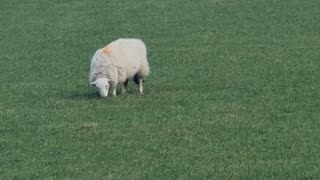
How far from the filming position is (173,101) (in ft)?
44.1

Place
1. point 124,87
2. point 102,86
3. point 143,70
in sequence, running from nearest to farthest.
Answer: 1. point 102,86
2. point 143,70
3. point 124,87

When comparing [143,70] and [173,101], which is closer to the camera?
[173,101]

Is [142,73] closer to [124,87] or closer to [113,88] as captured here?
[124,87]

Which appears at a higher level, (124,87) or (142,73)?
(142,73)

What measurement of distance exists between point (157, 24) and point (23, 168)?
13.8 meters

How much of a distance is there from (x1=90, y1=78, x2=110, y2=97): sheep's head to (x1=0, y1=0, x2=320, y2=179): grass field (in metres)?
0.21

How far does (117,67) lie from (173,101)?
116 centimetres

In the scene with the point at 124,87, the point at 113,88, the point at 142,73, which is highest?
the point at 142,73

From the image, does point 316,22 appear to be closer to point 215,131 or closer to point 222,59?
point 222,59

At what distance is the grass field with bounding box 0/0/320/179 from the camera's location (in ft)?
32.2

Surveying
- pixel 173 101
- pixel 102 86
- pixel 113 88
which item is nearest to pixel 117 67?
pixel 113 88

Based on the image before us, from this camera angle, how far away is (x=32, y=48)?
1995cm

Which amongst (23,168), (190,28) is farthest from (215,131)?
(190,28)

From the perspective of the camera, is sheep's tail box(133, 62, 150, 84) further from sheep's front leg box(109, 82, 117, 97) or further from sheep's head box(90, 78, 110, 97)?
sheep's head box(90, 78, 110, 97)
